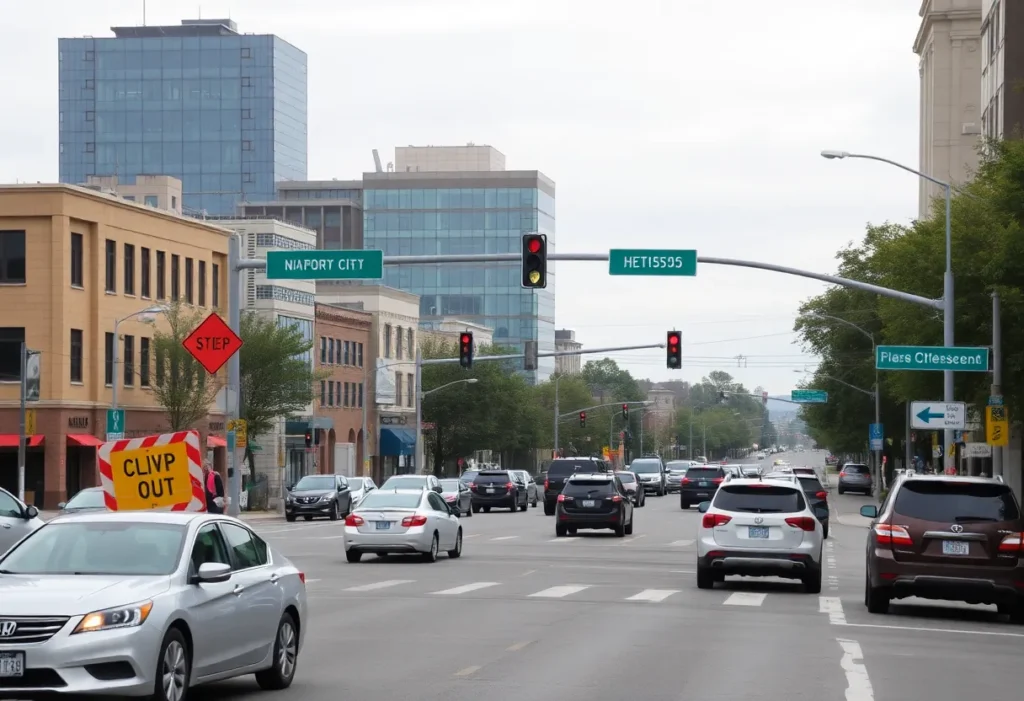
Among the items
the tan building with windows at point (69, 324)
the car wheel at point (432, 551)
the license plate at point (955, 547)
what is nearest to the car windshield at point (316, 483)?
the tan building with windows at point (69, 324)

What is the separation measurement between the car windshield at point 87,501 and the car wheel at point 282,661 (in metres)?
21.9

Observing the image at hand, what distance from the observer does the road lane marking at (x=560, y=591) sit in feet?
76.0

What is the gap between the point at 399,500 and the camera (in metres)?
31.3

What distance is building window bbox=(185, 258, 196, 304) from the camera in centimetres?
7262

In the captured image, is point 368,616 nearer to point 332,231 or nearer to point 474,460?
point 474,460

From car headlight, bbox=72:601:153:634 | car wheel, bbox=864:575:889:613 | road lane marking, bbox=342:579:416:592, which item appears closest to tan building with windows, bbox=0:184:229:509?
road lane marking, bbox=342:579:416:592

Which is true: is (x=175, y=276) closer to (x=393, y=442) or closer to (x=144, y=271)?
→ (x=144, y=271)

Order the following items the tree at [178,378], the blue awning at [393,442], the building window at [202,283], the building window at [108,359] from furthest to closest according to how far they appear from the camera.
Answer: the blue awning at [393,442]
the building window at [202,283]
the building window at [108,359]
the tree at [178,378]

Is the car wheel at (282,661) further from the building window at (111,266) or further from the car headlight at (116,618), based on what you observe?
the building window at (111,266)

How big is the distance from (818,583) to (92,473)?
44.4 meters

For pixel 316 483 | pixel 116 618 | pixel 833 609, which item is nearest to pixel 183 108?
pixel 316 483

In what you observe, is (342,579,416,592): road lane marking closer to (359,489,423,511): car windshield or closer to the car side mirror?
(359,489,423,511): car windshield

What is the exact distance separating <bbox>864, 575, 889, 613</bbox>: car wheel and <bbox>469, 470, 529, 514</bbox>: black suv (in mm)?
43476

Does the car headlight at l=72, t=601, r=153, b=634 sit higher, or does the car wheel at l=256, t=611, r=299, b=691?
the car headlight at l=72, t=601, r=153, b=634
